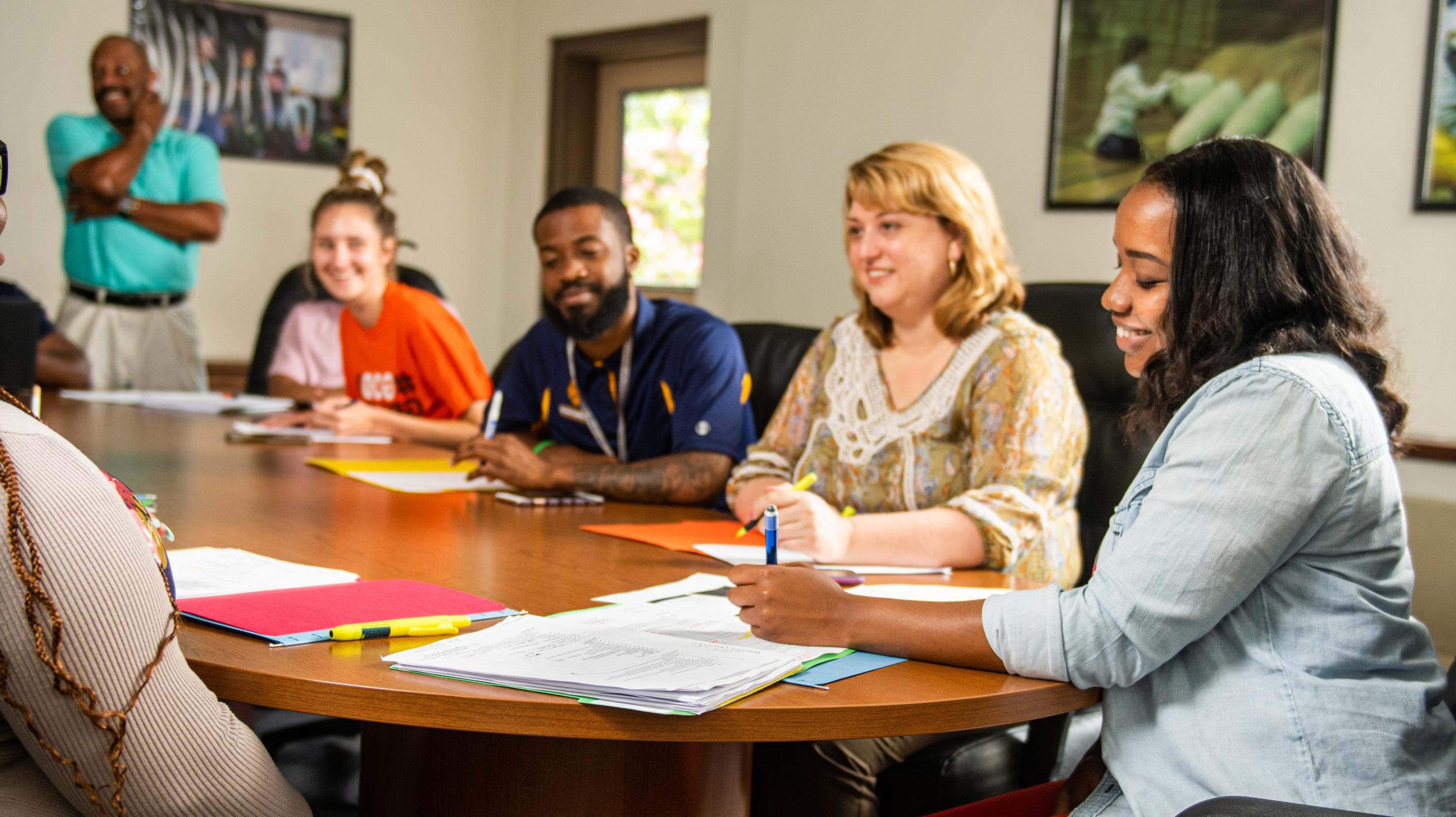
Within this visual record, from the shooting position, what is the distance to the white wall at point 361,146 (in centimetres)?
452

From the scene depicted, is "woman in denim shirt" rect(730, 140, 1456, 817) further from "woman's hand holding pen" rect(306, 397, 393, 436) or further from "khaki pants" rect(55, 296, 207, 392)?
"khaki pants" rect(55, 296, 207, 392)

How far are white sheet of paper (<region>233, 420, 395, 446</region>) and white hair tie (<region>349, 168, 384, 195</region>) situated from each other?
0.83m

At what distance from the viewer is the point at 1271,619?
1.06 meters

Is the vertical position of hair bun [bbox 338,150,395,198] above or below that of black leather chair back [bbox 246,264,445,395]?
above

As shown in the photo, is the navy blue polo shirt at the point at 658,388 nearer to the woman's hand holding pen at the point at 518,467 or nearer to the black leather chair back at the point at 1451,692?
the woman's hand holding pen at the point at 518,467

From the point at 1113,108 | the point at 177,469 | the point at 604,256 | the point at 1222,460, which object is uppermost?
the point at 1113,108

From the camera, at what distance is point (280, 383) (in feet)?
12.3

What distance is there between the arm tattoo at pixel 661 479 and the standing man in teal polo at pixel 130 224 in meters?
2.44

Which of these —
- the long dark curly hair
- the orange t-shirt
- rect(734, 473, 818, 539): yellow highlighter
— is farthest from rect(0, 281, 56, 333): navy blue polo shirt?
the long dark curly hair

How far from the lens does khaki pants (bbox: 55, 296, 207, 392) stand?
391 cm

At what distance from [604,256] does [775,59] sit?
2.33m

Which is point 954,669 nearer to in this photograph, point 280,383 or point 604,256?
point 604,256

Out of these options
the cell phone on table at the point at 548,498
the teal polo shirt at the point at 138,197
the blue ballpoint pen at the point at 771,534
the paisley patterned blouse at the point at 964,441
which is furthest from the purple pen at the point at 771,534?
the teal polo shirt at the point at 138,197

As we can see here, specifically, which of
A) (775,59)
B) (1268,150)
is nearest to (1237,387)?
(1268,150)
